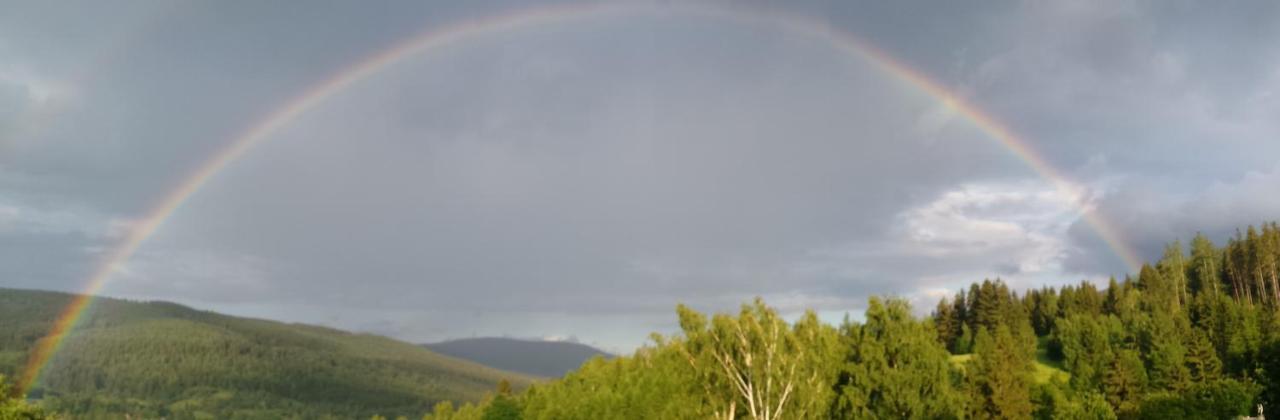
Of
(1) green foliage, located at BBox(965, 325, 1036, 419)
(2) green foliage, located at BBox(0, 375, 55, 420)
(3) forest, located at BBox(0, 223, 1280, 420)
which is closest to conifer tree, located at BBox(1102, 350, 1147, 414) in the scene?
(3) forest, located at BBox(0, 223, 1280, 420)

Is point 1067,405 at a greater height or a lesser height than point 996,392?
lesser

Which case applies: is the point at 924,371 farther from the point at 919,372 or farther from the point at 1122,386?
the point at 1122,386

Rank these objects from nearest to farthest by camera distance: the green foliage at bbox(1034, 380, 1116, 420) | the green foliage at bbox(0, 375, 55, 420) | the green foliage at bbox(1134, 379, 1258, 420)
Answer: the green foliage at bbox(0, 375, 55, 420)
the green foliage at bbox(1034, 380, 1116, 420)
the green foliage at bbox(1134, 379, 1258, 420)

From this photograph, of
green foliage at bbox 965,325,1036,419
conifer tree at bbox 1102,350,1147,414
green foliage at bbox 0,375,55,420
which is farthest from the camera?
conifer tree at bbox 1102,350,1147,414

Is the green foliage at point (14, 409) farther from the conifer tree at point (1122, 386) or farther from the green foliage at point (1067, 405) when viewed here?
the conifer tree at point (1122, 386)


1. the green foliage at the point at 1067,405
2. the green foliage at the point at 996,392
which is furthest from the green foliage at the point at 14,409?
the green foliage at the point at 1067,405

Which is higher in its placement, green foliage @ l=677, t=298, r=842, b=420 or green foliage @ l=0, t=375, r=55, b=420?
green foliage @ l=677, t=298, r=842, b=420

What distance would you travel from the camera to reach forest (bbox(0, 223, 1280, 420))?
62469 mm

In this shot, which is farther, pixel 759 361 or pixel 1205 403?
pixel 1205 403

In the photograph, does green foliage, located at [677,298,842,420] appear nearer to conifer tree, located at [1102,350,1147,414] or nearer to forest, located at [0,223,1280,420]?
forest, located at [0,223,1280,420]

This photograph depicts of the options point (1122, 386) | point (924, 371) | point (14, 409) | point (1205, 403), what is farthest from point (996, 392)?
point (14, 409)

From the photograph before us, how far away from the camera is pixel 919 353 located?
62.7 metres

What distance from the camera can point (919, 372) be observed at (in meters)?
62.2

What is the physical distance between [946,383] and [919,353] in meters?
3.12
